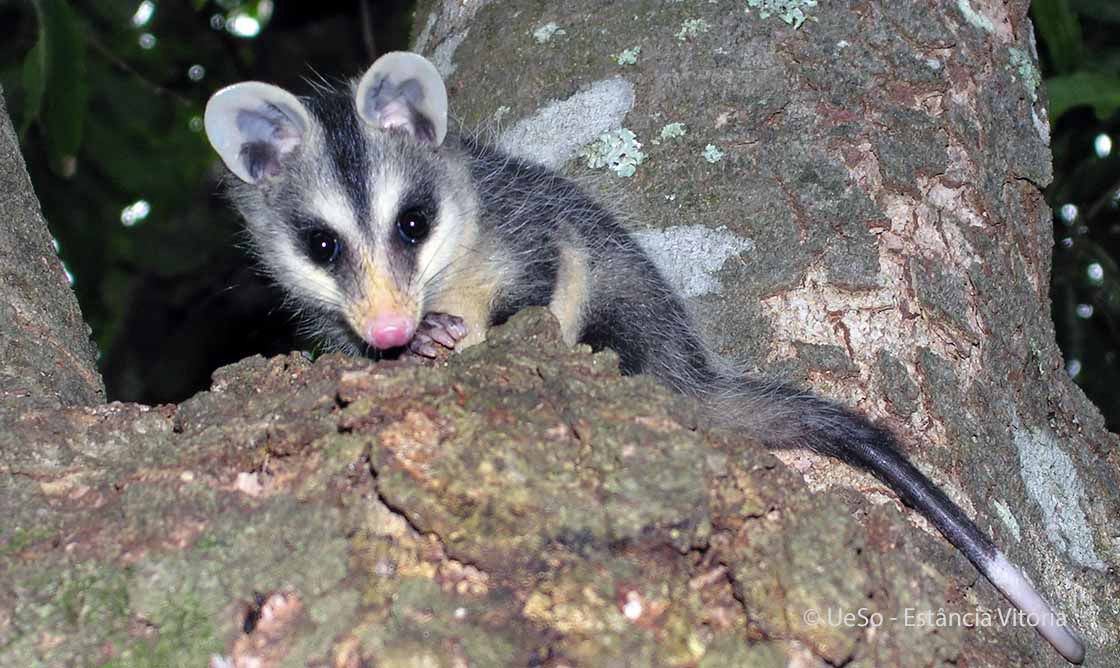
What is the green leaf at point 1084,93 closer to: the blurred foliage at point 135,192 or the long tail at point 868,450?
the long tail at point 868,450

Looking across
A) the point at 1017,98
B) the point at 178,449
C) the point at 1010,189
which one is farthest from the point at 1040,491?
the point at 178,449

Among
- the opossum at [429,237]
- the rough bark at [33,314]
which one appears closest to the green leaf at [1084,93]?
the opossum at [429,237]

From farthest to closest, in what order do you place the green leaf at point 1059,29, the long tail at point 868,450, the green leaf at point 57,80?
the green leaf at point 1059,29 → the green leaf at point 57,80 → the long tail at point 868,450

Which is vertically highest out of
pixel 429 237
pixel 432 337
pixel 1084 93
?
pixel 1084 93

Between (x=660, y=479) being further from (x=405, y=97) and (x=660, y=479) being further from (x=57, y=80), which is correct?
(x=57, y=80)

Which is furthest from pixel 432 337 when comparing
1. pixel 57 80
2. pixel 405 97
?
pixel 57 80

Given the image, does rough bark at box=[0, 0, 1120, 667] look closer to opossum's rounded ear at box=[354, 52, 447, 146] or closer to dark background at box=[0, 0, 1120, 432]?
opossum's rounded ear at box=[354, 52, 447, 146]
